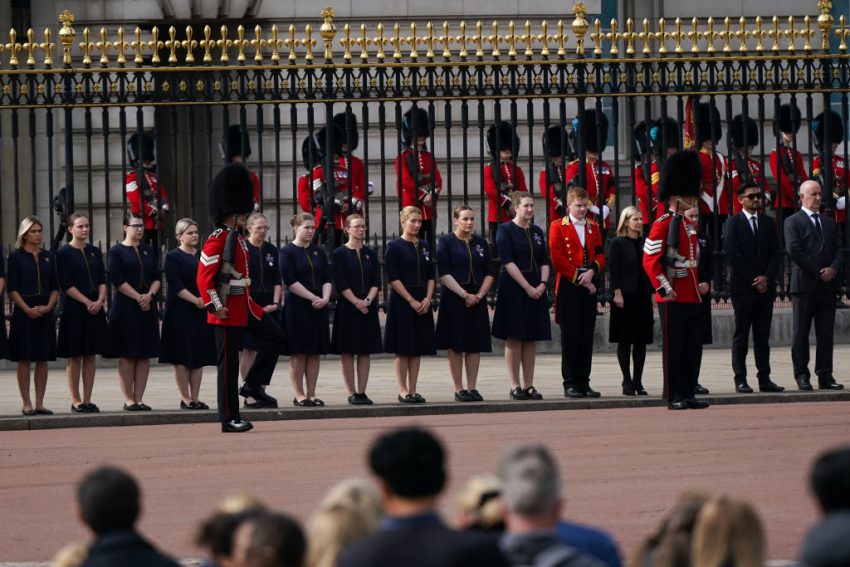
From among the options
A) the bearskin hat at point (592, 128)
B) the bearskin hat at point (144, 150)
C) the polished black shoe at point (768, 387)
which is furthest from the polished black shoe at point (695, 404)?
the bearskin hat at point (144, 150)

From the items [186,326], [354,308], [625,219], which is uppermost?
[625,219]

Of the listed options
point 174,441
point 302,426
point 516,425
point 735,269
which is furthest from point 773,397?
point 174,441

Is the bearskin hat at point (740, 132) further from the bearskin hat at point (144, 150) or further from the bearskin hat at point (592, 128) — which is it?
the bearskin hat at point (144, 150)

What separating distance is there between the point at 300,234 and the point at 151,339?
1.40 metres

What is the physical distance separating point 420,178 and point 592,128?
5.76 ft

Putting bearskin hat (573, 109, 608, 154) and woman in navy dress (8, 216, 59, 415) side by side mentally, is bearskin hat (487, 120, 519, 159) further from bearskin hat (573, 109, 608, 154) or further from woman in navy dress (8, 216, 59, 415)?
woman in navy dress (8, 216, 59, 415)

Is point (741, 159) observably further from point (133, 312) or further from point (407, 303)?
point (133, 312)

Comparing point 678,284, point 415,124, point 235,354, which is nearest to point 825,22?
point 415,124

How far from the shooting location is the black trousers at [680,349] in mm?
14133

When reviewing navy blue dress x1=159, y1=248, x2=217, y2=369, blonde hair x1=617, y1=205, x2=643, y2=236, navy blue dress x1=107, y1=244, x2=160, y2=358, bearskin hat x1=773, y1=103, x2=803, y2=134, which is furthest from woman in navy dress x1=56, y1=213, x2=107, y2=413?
bearskin hat x1=773, y1=103, x2=803, y2=134

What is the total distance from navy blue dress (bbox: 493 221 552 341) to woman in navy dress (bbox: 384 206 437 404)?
1.83 feet

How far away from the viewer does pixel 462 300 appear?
605 inches

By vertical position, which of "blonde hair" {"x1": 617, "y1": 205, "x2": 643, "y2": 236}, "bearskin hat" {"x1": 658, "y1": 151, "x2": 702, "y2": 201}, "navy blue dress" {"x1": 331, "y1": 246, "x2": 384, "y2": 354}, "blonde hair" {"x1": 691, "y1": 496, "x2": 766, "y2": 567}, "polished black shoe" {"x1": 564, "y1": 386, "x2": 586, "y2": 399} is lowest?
"blonde hair" {"x1": 691, "y1": 496, "x2": 766, "y2": 567}

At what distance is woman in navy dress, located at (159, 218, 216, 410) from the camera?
1486cm
